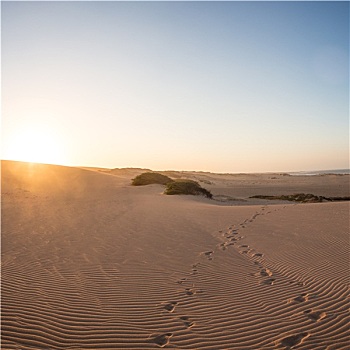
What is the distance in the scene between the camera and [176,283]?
6.04 m

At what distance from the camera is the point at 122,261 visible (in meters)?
7.42

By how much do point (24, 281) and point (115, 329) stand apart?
272 cm

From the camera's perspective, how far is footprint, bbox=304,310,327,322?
469 cm

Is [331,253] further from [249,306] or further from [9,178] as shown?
[9,178]

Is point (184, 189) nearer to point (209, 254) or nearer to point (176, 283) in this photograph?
point (209, 254)

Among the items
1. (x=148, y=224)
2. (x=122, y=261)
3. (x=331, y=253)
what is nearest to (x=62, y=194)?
(x=148, y=224)

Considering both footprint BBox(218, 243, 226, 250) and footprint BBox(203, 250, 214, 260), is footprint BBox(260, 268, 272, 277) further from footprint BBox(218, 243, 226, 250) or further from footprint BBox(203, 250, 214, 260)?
footprint BBox(218, 243, 226, 250)

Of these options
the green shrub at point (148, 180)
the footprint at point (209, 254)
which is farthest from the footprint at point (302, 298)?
the green shrub at point (148, 180)

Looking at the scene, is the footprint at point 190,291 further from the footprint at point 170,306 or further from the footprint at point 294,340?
the footprint at point 294,340

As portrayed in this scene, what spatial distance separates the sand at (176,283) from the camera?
14.0 feet

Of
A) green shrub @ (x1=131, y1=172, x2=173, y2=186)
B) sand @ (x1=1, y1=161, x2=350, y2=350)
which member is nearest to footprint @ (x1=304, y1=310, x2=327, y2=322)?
sand @ (x1=1, y1=161, x2=350, y2=350)

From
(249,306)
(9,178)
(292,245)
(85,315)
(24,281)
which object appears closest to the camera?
(85,315)

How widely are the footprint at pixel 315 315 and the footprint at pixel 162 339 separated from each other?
84.4 inches

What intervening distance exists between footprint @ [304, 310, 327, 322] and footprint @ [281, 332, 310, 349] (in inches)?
18.4
